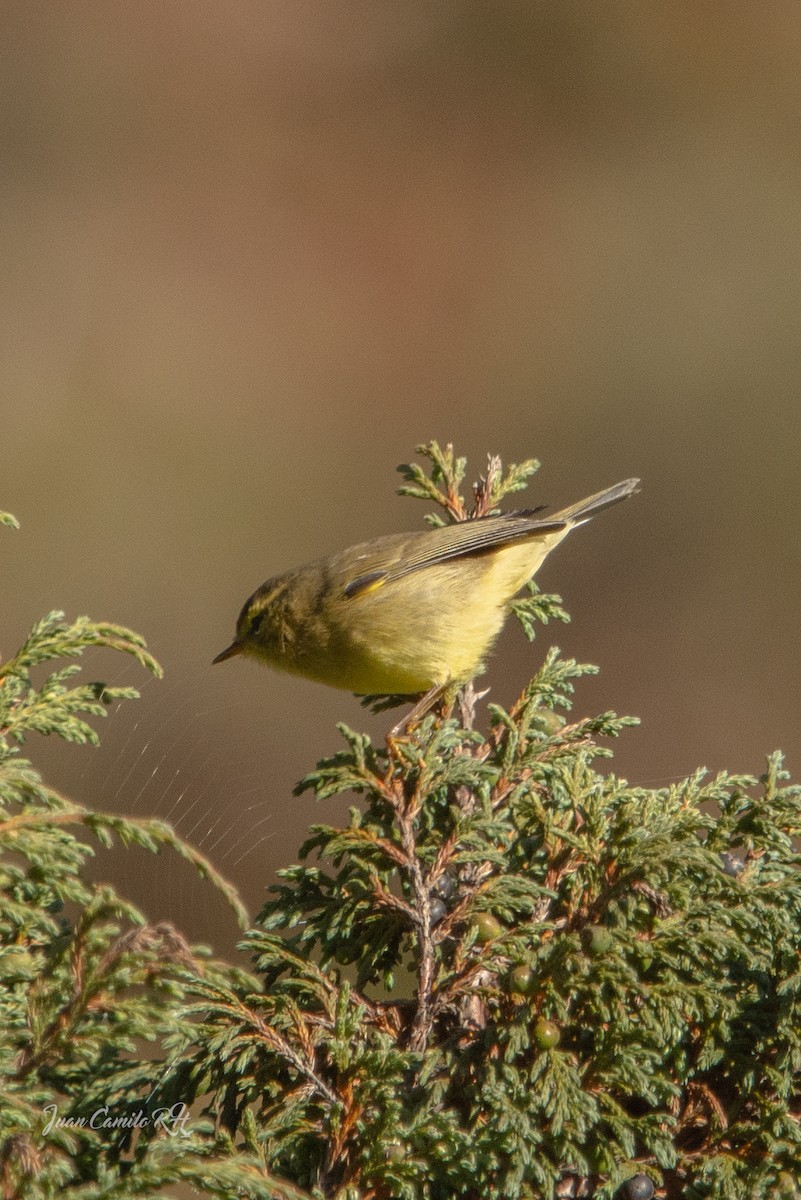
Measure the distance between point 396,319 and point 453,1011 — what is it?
8.66 meters

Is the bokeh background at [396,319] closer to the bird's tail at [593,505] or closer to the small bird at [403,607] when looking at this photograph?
the small bird at [403,607]

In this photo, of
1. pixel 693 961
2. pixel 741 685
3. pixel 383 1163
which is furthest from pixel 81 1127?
pixel 741 685

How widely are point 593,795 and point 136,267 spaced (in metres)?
8.53

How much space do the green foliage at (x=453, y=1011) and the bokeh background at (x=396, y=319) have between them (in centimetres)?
424

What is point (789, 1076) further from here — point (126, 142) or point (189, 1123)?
point (126, 142)

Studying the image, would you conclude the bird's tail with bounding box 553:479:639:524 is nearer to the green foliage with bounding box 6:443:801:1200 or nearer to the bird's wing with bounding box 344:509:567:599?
the bird's wing with bounding box 344:509:567:599

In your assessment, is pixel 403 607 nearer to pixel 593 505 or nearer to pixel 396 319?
pixel 593 505

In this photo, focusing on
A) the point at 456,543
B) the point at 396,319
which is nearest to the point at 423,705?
the point at 456,543

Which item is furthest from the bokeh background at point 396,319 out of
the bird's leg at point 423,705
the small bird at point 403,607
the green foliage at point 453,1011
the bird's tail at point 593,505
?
the green foliage at point 453,1011

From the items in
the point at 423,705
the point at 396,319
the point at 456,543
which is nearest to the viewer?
the point at 423,705

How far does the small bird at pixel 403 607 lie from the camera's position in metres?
3.23

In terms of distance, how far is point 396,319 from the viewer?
32.9 feet

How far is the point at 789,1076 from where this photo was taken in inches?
70.7

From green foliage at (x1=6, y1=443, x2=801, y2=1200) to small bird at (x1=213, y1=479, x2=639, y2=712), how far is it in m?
1.07
